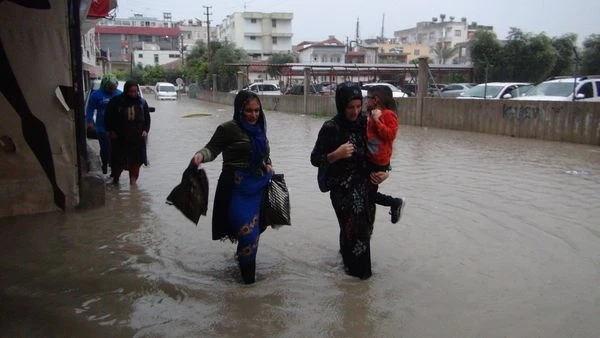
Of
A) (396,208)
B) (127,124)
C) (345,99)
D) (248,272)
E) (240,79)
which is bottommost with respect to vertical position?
(248,272)

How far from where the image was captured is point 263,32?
260 ft

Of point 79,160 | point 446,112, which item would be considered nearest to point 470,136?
point 446,112

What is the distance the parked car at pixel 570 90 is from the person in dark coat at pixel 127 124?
37.6 feet

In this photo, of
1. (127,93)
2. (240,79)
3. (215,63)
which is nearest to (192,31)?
(215,63)

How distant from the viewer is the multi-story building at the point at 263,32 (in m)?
78.9

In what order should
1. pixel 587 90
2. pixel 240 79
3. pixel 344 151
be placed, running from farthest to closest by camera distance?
pixel 240 79 < pixel 587 90 < pixel 344 151

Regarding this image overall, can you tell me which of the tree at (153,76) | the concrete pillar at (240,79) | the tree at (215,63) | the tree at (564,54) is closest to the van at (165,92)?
the tree at (215,63)

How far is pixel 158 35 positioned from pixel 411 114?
88700mm

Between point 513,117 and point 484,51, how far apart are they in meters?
17.1

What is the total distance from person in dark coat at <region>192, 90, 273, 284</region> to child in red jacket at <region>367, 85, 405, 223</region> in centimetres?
82

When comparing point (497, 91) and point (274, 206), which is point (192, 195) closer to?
point (274, 206)

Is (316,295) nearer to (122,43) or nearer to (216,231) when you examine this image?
(216,231)

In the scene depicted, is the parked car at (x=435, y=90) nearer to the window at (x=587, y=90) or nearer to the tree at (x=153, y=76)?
the window at (x=587, y=90)

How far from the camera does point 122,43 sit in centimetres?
9306
